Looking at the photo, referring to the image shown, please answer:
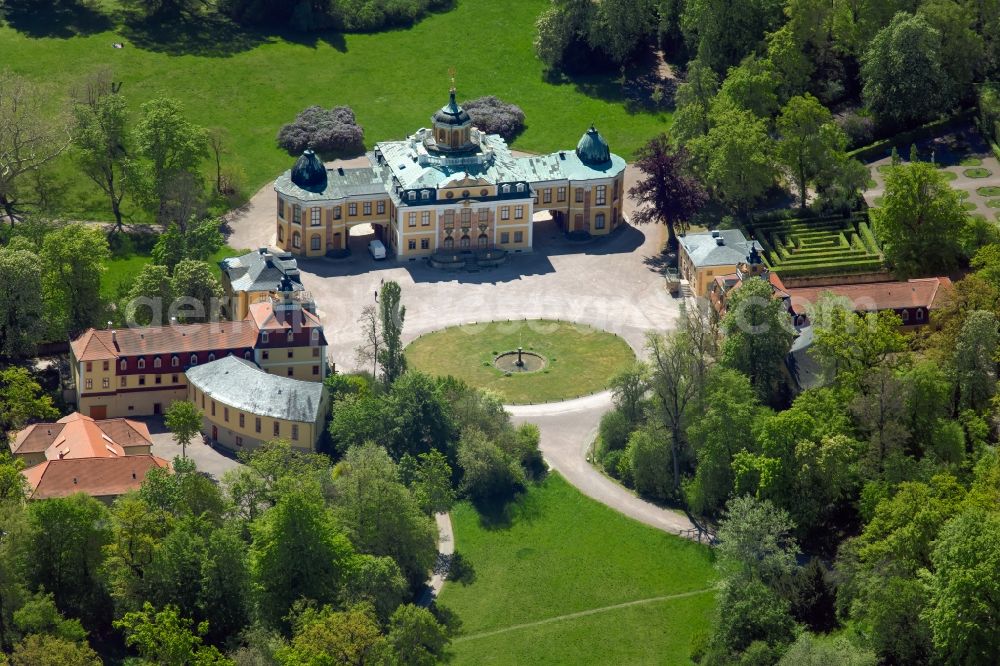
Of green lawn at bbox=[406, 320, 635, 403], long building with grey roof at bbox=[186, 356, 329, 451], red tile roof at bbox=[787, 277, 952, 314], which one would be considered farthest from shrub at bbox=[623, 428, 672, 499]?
long building with grey roof at bbox=[186, 356, 329, 451]

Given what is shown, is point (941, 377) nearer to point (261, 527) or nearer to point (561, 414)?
point (561, 414)

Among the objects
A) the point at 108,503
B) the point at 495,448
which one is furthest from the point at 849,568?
the point at 108,503

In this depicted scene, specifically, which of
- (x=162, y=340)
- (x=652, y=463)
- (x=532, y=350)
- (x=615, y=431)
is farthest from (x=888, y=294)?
(x=162, y=340)

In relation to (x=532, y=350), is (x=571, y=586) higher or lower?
lower

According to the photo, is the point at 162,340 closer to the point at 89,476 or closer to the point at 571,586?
the point at 89,476

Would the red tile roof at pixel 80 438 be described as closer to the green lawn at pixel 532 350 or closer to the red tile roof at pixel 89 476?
the red tile roof at pixel 89 476

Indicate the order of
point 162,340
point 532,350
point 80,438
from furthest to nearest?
point 532,350
point 162,340
point 80,438

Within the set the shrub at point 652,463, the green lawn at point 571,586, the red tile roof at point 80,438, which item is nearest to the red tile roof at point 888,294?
the shrub at point 652,463
